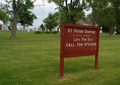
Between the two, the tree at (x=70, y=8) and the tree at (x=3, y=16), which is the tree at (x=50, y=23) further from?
the tree at (x=70, y=8)

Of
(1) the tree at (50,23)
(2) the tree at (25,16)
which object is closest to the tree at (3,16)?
(2) the tree at (25,16)

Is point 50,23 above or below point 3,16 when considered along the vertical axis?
below

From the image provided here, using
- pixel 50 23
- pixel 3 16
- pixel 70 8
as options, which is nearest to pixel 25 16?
pixel 3 16

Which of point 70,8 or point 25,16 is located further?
point 25,16

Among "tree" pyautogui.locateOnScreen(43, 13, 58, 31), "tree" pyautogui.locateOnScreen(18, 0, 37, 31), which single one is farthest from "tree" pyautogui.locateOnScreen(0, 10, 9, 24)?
"tree" pyautogui.locateOnScreen(43, 13, 58, 31)

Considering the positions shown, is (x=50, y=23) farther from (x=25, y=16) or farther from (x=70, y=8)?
(x=70, y=8)

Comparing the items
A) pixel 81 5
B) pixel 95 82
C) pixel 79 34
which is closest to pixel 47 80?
pixel 95 82

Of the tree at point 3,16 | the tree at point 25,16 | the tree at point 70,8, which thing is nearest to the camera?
the tree at point 70,8

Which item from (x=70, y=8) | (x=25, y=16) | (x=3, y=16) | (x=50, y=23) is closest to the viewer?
(x=70, y=8)

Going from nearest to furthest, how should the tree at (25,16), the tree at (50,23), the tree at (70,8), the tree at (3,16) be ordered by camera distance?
the tree at (70,8)
the tree at (3,16)
the tree at (25,16)
the tree at (50,23)

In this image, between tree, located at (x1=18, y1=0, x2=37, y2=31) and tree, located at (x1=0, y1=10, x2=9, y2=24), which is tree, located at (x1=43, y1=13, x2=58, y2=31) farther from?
tree, located at (x1=0, y1=10, x2=9, y2=24)

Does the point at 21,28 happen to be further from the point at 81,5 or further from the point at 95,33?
the point at 95,33

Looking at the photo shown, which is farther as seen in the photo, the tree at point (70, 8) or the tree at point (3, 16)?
the tree at point (3, 16)

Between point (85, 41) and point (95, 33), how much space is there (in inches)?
24.7
